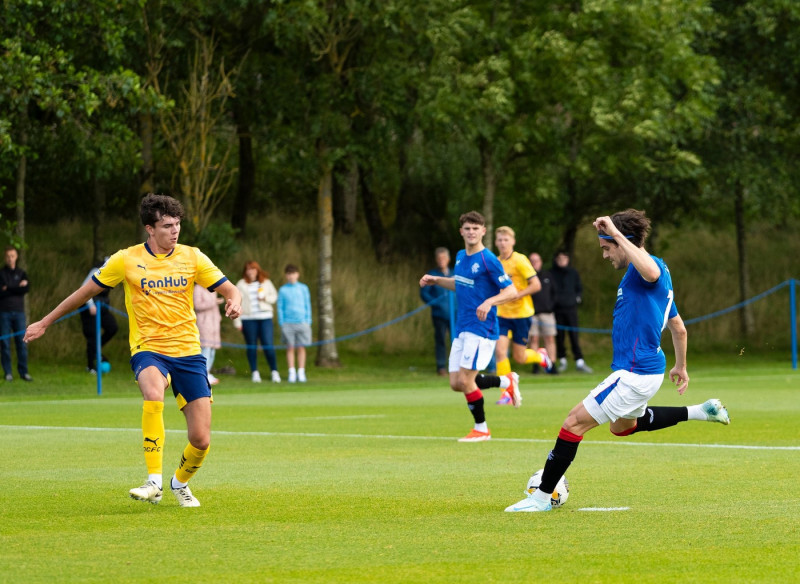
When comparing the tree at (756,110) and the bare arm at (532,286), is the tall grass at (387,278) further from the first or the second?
the bare arm at (532,286)

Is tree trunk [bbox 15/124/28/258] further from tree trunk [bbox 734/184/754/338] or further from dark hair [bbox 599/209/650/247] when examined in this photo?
dark hair [bbox 599/209/650/247]

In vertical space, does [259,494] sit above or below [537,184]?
below

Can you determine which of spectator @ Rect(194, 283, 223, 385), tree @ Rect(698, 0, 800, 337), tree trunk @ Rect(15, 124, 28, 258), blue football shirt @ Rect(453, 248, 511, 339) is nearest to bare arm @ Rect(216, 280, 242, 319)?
blue football shirt @ Rect(453, 248, 511, 339)

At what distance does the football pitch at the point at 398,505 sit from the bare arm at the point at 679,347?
0.77m

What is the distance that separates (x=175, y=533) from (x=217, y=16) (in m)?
22.0

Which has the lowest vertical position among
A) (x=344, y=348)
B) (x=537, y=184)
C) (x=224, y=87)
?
(x=344, y=348)

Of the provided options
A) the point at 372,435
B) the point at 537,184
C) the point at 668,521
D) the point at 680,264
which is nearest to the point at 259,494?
the point at 668,521

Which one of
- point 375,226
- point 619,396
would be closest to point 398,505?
point 619,396

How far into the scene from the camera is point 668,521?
26.6 feet

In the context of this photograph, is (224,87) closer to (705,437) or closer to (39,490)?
(705,437)

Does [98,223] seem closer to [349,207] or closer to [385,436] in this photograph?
[349,207]

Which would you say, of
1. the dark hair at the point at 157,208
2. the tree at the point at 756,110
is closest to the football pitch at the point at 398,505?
the dark hair at the point at 157,208

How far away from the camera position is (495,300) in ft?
47.6

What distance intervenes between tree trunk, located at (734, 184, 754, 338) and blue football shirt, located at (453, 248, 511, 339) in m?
22.5
